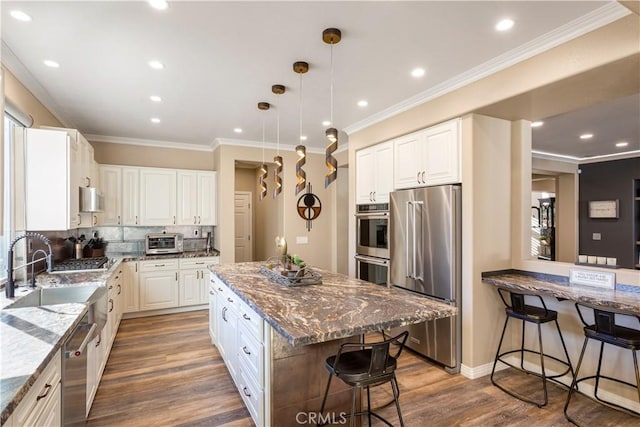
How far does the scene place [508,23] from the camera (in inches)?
→ 81.0

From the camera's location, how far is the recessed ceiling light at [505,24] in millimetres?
2033

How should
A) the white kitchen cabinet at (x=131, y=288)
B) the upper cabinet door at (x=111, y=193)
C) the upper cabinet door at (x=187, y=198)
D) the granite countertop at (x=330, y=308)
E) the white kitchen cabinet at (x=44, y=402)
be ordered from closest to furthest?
the white kitchen cabinet at (x=44, y=402)
the granite countertop at (x=330, y=308)
the white kitchen cabinet at (x=131, y=288)
the upper cabinet door at (x=111, y=193)
the upper cabinet door at (x=187, y=198)

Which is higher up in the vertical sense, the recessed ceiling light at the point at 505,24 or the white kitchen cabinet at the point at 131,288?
the recessed ceiling light at the point at 505,24

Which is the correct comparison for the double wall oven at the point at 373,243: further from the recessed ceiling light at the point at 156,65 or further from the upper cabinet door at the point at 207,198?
the recessed ceiling light at the point at 156,65

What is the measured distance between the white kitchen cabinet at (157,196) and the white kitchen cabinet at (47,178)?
2.11 meters

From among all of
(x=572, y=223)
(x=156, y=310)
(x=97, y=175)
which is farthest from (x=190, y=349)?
(x=572, y=223)

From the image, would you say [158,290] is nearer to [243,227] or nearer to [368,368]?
A: [243,227]

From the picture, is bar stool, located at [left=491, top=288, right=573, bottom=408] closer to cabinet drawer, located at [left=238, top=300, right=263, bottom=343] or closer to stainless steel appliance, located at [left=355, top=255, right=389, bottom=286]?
stainless steel appliance, located at [left=355, top=255, right=389, bottom=286]

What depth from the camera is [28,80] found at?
2.82m

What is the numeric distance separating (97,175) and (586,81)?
5.51 meters

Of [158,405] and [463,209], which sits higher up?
[463,209]

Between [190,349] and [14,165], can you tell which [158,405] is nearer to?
[190,349]

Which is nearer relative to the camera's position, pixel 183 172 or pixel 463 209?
pixel 463 209

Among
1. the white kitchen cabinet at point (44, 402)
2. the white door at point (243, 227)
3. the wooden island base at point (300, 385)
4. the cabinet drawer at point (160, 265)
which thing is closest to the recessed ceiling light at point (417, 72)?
the wooden island base at point (300, 385)
